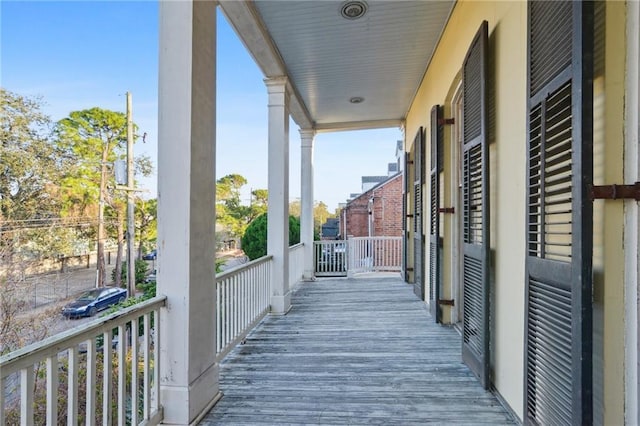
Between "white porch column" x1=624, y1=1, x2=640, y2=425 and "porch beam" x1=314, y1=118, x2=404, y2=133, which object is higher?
"porch beam" x1=314, y1=118, x2=404, y2=133

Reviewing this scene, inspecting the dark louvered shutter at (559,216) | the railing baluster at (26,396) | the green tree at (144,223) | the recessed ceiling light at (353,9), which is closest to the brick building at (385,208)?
the green tree at (144,223)

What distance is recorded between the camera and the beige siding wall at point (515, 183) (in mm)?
1165

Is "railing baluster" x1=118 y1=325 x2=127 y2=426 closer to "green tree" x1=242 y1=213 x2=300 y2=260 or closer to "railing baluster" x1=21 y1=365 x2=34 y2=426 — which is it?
"railing baluster" x1=21 y1=365 x2=34 y2=426

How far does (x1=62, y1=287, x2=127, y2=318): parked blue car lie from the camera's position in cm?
281

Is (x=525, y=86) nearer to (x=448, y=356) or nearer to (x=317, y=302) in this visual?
(x=448, y=356)

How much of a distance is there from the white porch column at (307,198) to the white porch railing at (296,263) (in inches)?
8.0

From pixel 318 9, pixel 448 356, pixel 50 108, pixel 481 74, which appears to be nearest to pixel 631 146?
pixel 481 74

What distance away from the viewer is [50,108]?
287 cm

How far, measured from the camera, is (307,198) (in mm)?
6566

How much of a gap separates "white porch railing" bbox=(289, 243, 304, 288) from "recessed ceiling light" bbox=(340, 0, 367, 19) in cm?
351

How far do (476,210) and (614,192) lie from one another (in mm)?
1349

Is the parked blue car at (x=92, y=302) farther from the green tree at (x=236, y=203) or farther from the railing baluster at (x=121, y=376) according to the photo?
the green tree at (x=236, y=203)

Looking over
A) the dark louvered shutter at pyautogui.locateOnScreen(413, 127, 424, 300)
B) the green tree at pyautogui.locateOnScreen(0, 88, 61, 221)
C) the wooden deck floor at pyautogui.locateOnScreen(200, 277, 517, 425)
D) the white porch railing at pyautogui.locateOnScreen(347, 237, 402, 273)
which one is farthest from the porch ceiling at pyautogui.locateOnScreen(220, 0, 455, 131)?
the white porch railing at pyautogui.locateOnScreen(347, 237, 402, 273)

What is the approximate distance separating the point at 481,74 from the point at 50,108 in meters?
3.62
